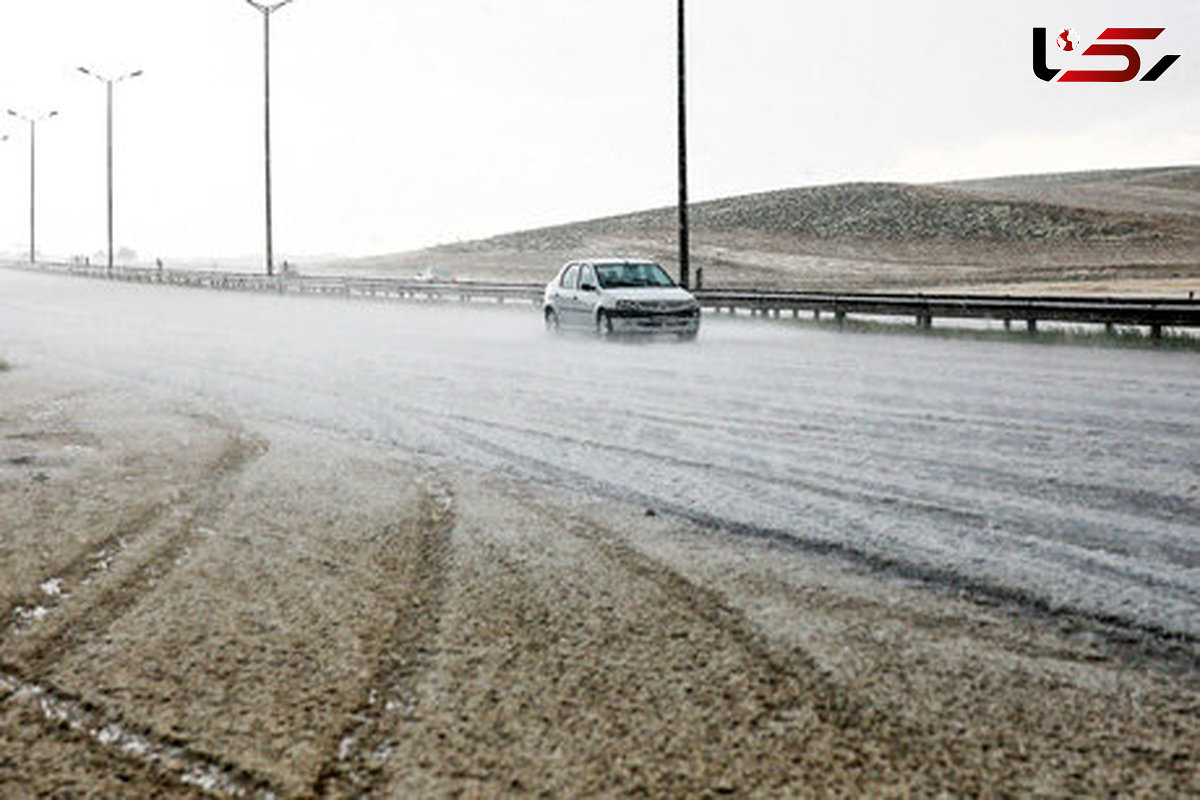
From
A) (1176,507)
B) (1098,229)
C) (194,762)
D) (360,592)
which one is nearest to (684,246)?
(1176,507)

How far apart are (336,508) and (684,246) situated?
25939mm

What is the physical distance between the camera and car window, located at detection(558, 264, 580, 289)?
88.9ft

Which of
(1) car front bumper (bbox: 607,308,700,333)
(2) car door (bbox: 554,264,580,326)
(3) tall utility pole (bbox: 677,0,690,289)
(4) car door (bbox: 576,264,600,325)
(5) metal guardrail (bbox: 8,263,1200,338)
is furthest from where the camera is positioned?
(3) tall utility pole (bbox: 677,0,690,289)

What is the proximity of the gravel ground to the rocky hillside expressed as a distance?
167ft

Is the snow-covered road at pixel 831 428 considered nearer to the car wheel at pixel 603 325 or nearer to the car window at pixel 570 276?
the car wheel at pixel 603 325

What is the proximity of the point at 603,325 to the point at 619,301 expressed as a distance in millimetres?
595

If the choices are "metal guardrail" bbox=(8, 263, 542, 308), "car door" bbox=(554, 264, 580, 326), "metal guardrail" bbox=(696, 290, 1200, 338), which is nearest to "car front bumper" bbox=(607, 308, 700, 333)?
"car door" bbox=(554, 264, 580, 326)

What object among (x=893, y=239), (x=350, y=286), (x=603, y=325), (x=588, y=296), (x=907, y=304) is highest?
(x=893, y=239)

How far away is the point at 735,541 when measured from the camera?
23.9ft

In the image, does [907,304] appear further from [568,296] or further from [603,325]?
[568,296]

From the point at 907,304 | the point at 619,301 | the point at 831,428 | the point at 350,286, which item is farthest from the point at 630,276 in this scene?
the point at 350,286

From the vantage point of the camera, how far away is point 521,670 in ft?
16.3

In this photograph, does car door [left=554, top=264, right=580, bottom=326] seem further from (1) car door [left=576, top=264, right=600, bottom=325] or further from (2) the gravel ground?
(2) the gravel ground

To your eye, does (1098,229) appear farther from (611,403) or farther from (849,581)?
(849,581)
